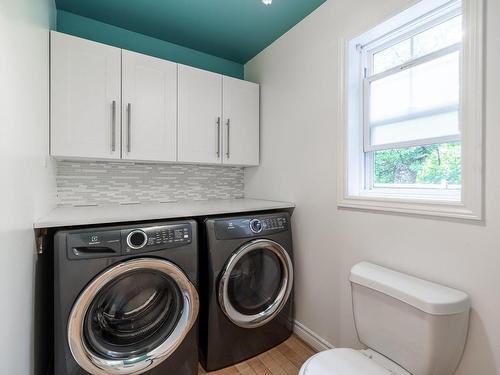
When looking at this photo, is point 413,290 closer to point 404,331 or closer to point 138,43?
point 404,331

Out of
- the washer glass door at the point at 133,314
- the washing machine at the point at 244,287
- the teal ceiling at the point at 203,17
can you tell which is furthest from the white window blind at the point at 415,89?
the washer glass door at the point at 133,314

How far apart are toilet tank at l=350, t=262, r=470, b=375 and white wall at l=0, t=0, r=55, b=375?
141 centimetres

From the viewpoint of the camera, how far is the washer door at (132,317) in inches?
47.1

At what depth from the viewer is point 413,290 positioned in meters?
1.09

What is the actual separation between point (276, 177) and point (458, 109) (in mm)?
1265

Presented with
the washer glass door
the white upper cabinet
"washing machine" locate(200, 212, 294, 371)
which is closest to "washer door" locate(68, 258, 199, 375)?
the washer glass door

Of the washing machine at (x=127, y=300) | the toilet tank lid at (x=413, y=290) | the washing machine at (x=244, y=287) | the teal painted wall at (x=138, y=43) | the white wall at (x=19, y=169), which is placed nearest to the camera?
the white wall at (x=19, y=169)

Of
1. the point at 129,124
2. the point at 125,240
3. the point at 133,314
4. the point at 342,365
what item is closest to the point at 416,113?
the point at 342,365

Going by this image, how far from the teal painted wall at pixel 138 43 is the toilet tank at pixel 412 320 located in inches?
87.5

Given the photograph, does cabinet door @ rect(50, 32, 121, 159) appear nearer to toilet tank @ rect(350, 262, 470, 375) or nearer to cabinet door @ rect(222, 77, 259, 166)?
cabinet door @ rect(222, 77, 259, 166)

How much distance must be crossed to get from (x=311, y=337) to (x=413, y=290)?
0.99m

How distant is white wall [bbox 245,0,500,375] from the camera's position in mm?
1002

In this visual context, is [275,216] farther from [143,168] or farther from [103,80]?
[103,80]

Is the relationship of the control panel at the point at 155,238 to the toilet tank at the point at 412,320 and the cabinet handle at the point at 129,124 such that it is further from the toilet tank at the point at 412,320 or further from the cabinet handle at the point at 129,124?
the toilet tank at the point at 412,320
